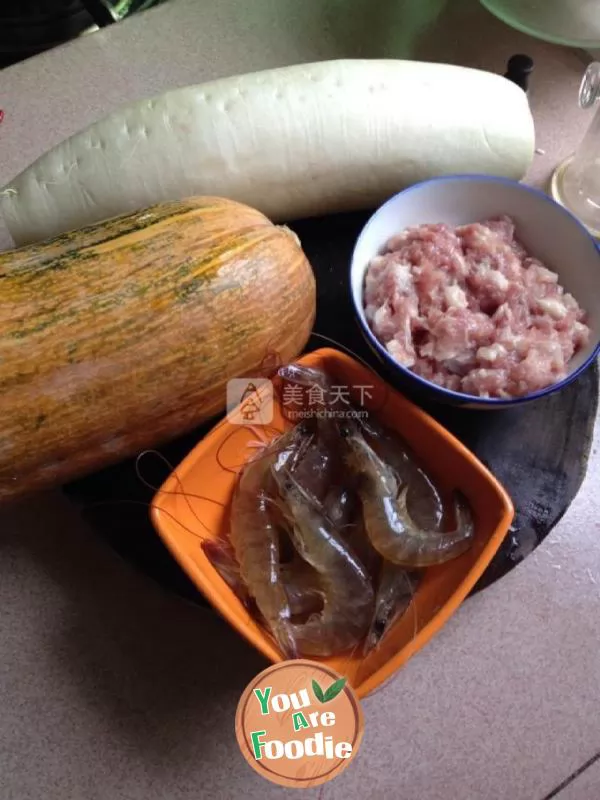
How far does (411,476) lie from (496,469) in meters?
0.11

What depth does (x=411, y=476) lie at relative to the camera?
0.79 meters

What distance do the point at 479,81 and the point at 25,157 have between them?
25.5 inches

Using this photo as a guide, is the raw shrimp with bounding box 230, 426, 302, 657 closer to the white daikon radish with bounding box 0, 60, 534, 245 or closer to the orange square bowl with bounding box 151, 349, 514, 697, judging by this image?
the orange square bowl with bounding box 151, 349, 514, 697

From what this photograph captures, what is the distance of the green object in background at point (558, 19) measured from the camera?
1.11 meters

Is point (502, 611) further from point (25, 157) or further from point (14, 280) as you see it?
point (25, 157)

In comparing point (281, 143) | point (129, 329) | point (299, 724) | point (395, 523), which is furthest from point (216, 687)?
point (281, 143)

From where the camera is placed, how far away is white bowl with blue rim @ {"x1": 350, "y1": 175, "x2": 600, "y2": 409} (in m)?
0.84

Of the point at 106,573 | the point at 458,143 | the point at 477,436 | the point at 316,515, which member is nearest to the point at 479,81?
the point at 458,143

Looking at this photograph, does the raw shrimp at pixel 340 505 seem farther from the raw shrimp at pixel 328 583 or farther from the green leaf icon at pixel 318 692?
the green leaf icon at pixel 318 692

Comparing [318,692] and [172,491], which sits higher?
[172,491]

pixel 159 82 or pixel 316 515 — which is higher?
pixel 159 82

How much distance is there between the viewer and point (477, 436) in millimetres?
848

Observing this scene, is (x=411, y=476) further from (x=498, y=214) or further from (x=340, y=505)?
(x=498, y=214)

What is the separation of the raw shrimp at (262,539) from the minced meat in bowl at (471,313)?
0.17 meters
